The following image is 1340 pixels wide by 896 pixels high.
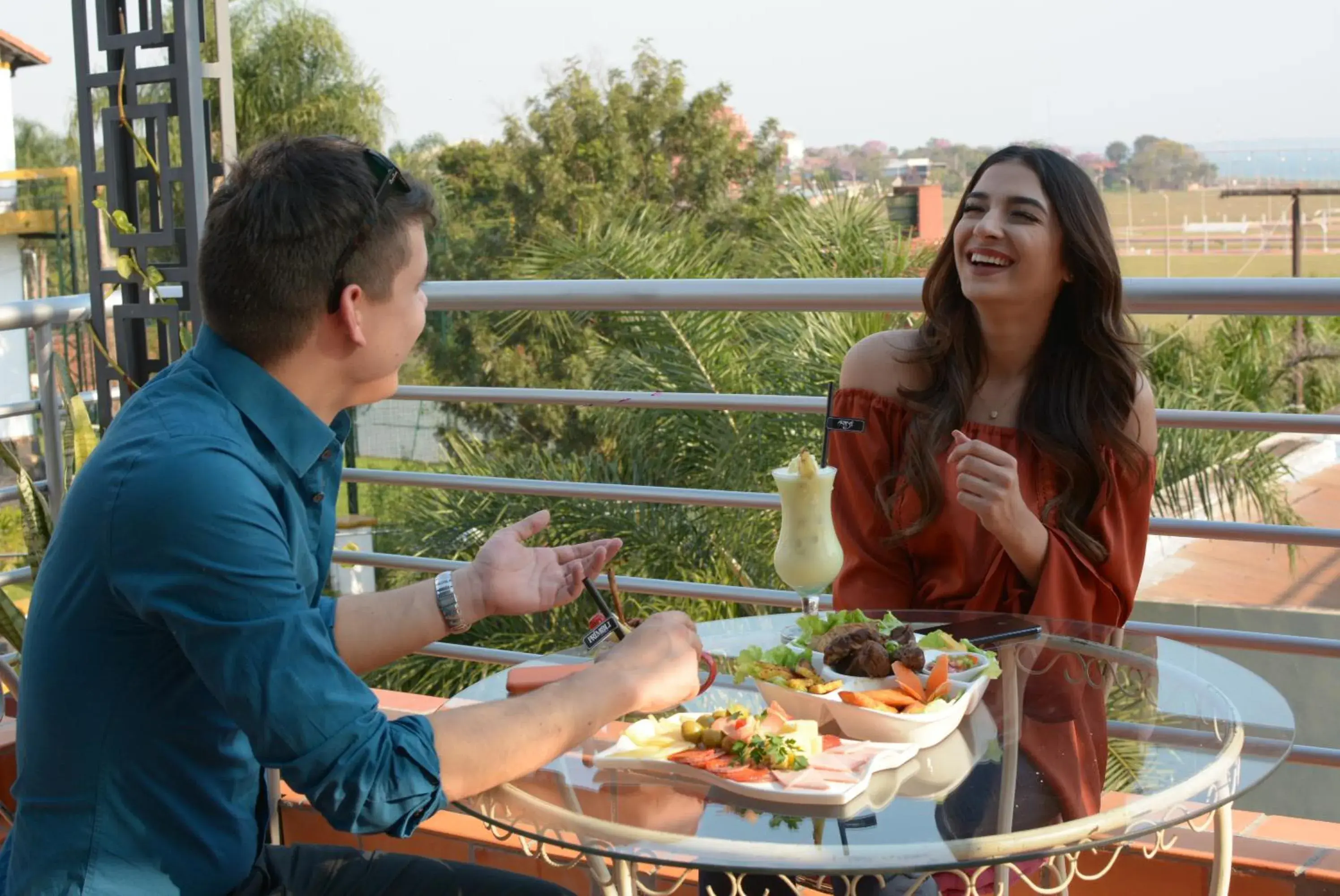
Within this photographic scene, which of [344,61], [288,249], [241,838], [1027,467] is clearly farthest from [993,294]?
[344,61]

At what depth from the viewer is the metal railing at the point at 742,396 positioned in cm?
226

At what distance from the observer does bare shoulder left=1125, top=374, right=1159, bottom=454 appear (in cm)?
219

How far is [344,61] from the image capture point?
1366 inches

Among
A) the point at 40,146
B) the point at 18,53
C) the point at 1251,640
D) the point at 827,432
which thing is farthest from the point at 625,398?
the point at 40,146

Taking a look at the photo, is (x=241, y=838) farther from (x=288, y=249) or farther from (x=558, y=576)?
(x=288, y=249)

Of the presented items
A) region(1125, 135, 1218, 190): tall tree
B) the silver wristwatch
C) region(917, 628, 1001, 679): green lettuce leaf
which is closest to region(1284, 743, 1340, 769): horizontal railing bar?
region(917, 628, 1001, 679): green lettuce leaf

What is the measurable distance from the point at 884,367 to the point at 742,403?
383 millimetres

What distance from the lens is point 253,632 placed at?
4.02 ft

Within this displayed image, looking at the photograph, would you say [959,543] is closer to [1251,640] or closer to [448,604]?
[1251,640]

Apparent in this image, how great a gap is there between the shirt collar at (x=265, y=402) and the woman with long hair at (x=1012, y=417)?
1.02 meters

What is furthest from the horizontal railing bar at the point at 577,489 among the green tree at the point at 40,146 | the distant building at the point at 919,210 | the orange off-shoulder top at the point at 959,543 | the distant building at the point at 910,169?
the green tree at the point at 40,146

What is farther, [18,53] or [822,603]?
[18,53]

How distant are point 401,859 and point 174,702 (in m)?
0.41

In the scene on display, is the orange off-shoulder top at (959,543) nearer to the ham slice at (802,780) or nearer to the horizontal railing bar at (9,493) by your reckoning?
the ham slice at (802,780)
